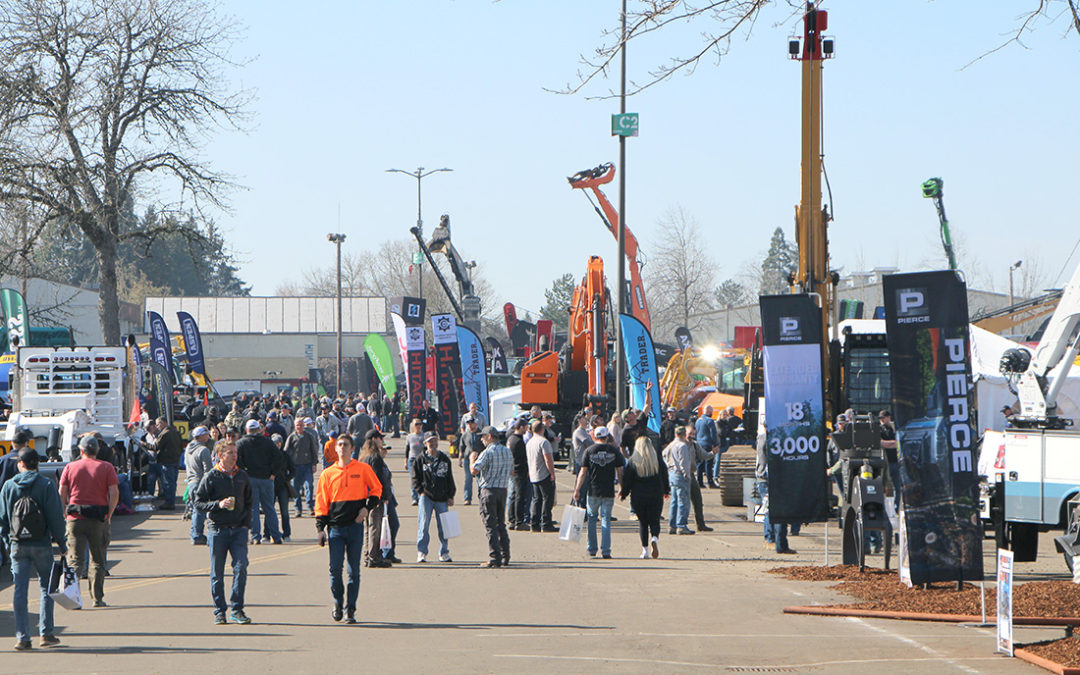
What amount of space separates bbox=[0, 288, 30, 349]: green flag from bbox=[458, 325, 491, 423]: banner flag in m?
11.1

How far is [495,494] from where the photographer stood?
16.0 meters

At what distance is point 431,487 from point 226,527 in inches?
184

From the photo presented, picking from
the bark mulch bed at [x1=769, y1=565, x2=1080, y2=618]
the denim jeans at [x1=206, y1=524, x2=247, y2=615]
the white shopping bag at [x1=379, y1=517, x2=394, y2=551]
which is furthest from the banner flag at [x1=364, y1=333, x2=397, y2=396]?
the denim jeans at [x1=206, y1=524, x2=247, y2=615]

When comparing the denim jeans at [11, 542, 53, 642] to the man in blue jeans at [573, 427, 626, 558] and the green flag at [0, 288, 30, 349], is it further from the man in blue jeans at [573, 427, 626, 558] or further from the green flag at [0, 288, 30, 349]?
the green flag at [0, 288, 30, 349]

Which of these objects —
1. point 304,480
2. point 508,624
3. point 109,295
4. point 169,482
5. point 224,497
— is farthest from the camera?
point 109,295

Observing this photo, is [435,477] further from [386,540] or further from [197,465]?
[197,465]

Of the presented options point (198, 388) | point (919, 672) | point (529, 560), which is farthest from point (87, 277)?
point (919, 672)

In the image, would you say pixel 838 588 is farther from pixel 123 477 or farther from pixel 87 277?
pixel 87 277

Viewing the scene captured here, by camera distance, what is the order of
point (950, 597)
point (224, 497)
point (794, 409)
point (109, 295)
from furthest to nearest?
1. point (109, 295)
2. point (794, 409)
3. point (950, 597)
4. point (224, 497)

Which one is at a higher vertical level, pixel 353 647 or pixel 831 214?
pixel 831 214

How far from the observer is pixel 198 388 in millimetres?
40250

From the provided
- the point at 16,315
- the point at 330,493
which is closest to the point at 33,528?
the point at 330,493

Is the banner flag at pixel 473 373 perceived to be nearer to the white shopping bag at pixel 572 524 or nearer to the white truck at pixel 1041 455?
the white shopping bag at pixel 572 524

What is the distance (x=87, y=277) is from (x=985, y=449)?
355ft
